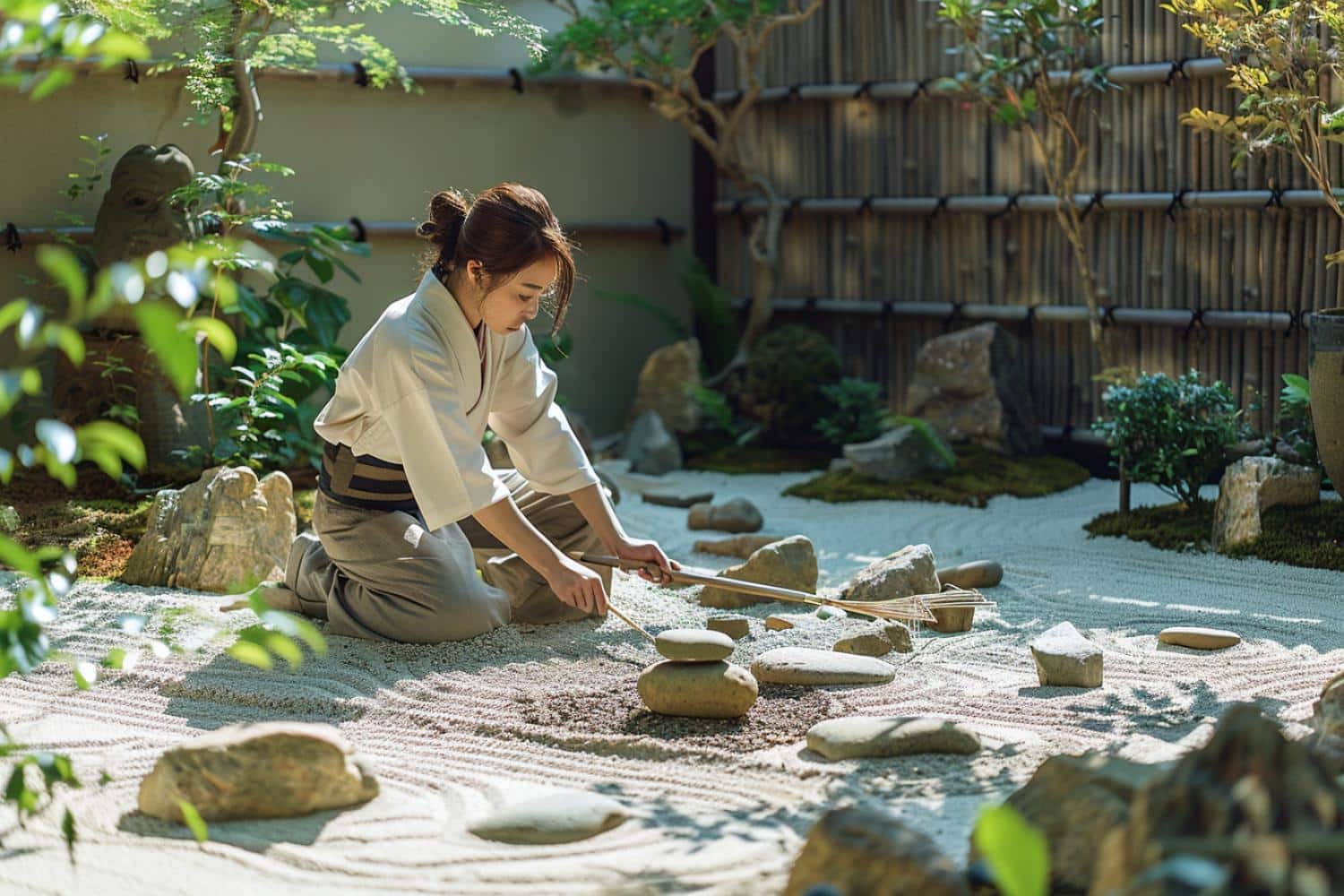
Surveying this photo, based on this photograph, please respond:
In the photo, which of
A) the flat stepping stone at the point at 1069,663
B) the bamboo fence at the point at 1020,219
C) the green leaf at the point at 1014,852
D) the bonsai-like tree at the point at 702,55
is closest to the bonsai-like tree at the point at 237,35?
the bonsai-like tree at the point at 702,55

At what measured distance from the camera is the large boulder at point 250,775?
2.42 meters

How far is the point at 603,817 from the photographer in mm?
2379

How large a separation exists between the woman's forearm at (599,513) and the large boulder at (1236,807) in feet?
6.25

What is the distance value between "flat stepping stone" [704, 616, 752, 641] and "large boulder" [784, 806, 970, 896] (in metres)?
1.74

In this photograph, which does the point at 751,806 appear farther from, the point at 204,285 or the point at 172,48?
the point at 172,48

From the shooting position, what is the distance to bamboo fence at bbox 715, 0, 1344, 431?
227 inches

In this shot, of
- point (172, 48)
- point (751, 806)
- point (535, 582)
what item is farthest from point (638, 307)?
point (751, 806)

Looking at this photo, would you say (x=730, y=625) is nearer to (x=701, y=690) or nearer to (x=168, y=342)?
(x=701, y=690)

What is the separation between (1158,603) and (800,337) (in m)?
3.08

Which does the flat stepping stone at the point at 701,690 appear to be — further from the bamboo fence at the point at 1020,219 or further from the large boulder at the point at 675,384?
the large boulder at the point at 675,384

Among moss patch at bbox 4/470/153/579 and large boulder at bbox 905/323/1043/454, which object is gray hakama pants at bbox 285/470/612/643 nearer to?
moss patch at bbox 4/470/153/579

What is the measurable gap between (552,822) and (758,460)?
180 inches

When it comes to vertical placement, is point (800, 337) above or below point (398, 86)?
below

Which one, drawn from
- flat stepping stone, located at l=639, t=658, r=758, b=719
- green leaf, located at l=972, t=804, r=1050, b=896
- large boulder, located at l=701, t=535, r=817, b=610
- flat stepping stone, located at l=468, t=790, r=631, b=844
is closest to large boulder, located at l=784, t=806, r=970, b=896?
flat stepping stone, located at l=468, t=790, r=631, b=844
